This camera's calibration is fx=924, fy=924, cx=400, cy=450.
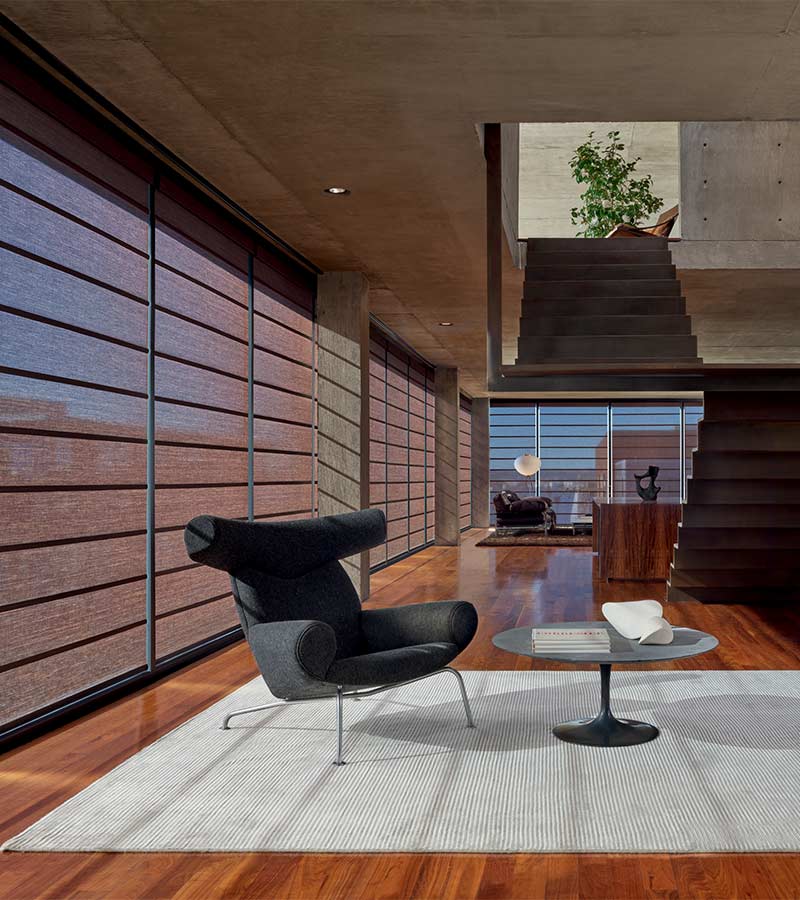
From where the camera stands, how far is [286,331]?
659cm

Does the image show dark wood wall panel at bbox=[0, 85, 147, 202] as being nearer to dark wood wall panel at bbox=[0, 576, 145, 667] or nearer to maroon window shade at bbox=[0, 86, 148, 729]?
maroon window shade at bbox=[0, 86, 148, 729]

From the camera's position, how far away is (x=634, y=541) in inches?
331

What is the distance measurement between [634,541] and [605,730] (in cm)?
520

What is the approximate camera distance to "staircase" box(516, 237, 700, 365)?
6539 millimetres

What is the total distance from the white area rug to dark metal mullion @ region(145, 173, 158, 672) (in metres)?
0.71

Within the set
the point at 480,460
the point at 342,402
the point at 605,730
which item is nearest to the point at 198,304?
the point at 342,402

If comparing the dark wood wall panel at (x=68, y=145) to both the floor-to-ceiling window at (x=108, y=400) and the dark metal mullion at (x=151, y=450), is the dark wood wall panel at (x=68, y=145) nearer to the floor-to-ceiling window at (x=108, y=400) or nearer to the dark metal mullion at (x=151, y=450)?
the floor-to-ceiling window at (x=108, y=400)

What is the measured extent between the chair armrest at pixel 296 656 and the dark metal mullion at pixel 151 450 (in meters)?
1.40

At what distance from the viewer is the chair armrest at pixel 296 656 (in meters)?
3.09

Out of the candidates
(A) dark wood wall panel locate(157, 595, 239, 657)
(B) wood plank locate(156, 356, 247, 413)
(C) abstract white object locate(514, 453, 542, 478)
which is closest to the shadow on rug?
(C) abstract white object locate(514, 453, 542, 478)

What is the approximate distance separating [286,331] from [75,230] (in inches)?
108

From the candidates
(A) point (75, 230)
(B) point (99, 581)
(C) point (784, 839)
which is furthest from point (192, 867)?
(A) point (75, 230)

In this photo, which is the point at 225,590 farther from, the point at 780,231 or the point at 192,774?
the point at 780,231

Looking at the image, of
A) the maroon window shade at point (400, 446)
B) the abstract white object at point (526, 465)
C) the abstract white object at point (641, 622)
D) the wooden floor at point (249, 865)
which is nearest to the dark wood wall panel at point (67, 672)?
the wooden floor at point (249, 865)
